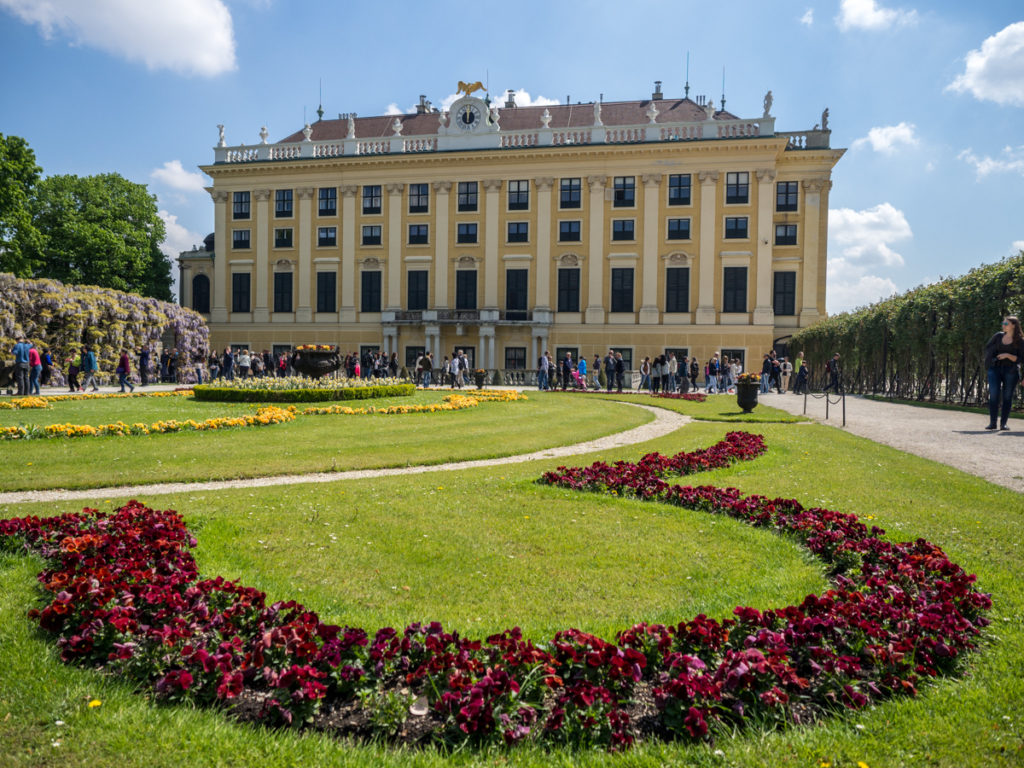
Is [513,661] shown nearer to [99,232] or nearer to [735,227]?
[735,227]

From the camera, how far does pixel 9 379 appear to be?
24.2 metres

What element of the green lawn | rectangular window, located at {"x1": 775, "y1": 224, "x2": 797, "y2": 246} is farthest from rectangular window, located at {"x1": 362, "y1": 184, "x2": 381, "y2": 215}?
the green lawn

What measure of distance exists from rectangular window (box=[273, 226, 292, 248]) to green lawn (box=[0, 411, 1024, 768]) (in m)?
45.7

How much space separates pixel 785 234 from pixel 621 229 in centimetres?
1119

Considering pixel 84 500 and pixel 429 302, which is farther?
pixel 429 302

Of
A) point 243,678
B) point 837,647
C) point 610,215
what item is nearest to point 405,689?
point 243,678

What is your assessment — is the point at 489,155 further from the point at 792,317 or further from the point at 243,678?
the point at 243,678

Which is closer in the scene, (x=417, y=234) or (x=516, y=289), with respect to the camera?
(x=516, y=289)

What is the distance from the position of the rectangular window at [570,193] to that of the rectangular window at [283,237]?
21.3 m

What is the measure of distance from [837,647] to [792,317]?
146 ft

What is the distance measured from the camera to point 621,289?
45531mm

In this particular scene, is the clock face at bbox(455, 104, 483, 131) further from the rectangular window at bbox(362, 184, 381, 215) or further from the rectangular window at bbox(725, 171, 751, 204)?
the rectangular window at bbox(725, 171, 751, 204)

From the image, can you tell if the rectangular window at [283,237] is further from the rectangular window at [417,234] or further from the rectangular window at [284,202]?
the rectangular window at [417,234]

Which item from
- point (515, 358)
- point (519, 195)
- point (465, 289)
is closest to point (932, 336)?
point (515, 358)
